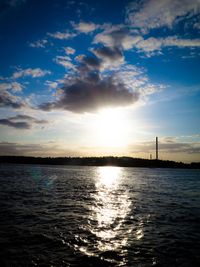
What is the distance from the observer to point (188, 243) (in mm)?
13695

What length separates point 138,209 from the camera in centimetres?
2356

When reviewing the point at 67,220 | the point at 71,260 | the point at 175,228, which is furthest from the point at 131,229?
the point at 71,260

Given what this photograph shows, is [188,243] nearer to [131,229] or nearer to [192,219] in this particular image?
[131,229]

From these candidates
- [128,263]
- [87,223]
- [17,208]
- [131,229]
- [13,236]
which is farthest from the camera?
[17,208]

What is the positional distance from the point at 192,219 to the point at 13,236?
14.0 meters

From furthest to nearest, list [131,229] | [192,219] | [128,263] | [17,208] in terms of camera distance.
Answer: [17,208] < [192,219] < [131,229] < [128,263]

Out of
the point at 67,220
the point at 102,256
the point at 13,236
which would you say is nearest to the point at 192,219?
the point at 67,220

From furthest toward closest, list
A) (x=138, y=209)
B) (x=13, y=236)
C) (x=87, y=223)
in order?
(x=138, y=209), (x=87, y=223), (x=13, y=236)

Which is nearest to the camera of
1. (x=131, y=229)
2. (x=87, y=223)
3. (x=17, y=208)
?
(x=131, y=229)

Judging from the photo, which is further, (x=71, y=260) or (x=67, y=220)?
(x=67, y=220)

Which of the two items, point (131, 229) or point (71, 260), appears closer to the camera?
point (71, 260)

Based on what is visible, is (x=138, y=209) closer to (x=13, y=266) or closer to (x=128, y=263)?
(x=128, y=263)

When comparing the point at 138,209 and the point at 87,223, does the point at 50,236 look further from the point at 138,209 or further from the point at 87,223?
the point at 138,209

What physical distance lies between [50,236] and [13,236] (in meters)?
2.05
